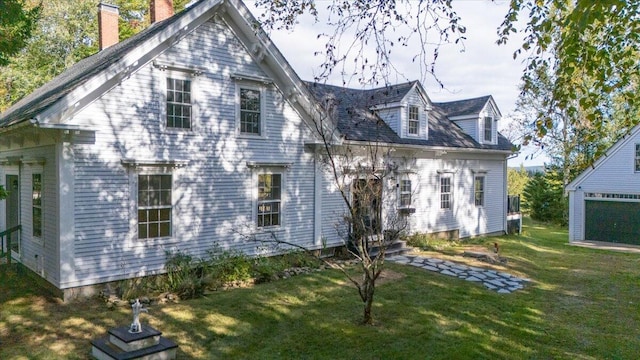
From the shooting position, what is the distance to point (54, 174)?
9.52 metres

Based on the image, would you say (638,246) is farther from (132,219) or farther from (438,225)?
(132,219)

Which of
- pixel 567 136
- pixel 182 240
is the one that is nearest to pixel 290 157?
pixel 182 240

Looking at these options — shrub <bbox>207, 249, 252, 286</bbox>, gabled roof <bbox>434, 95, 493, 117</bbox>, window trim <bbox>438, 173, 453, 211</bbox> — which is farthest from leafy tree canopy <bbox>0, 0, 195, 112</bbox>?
window trim <bbox>438, 173, 453, 211</bbox>

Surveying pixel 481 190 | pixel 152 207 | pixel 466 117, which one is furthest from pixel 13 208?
pixel 481 190

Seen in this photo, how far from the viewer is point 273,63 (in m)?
12.5

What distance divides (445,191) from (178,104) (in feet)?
39.3

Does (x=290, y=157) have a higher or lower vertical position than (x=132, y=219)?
higher

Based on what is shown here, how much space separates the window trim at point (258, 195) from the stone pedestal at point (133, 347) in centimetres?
589

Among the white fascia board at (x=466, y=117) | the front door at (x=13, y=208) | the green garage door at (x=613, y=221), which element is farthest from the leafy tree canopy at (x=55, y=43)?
the green garage door at (x=613, y=221)

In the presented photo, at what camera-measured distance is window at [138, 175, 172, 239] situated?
10344 mm

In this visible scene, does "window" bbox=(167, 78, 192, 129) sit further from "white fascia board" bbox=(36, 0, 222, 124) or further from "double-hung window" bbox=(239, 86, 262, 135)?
"double-hung window" bbox=(239, 86, 262, 135)

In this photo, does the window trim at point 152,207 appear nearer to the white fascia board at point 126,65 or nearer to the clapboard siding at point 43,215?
the clapboard siding at point 43,215

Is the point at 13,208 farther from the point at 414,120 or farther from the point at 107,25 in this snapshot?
the point at 414,120

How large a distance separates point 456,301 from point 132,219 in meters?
7.83
